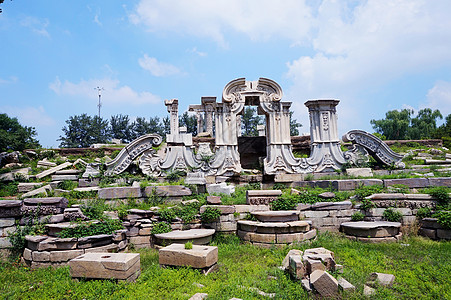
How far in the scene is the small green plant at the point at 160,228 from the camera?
699 cm

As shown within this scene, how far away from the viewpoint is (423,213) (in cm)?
730

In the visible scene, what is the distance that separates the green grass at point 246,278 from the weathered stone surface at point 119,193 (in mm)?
2274

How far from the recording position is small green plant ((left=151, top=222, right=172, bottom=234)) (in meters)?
6.99

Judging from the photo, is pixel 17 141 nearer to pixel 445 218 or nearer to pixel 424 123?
pixel 445 218

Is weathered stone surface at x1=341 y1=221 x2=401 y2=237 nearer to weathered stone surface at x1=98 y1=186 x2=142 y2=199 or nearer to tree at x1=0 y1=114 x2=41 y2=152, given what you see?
weathered stone surface at x1=98 y1=186 x2=142 y2=199

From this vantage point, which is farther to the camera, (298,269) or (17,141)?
(17,141)

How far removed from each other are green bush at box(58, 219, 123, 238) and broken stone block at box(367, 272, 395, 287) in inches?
215

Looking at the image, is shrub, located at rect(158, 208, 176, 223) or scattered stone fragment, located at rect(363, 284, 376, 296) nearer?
scattered stone fragment, located at rect(363, 284, 376, 296)

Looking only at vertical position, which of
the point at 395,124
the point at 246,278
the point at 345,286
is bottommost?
the point at 246,278

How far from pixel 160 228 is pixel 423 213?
6.97m

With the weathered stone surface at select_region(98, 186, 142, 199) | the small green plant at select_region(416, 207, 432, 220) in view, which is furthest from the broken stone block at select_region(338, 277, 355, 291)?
the weathered stone surface at select_region(98, 186, 142, 199)

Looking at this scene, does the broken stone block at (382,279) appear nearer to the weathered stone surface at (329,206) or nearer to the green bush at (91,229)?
the weathered stone surface at (329,206)

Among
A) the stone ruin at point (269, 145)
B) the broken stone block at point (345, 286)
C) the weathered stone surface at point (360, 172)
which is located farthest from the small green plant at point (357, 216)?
the broken stone block at point (345, 286)

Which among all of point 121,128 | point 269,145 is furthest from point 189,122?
point 269,145
